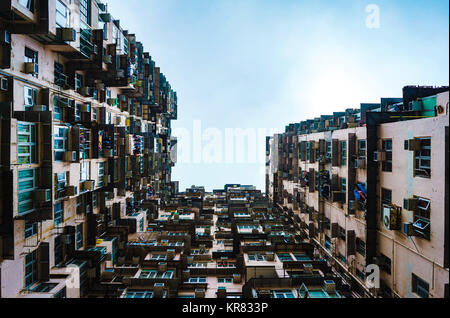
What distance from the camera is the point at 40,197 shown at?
41.5 ft

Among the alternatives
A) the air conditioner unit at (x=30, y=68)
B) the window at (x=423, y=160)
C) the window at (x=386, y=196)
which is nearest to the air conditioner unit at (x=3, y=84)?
the air conditioner unit at (x=30, y=68)

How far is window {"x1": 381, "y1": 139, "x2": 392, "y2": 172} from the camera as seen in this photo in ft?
49.8

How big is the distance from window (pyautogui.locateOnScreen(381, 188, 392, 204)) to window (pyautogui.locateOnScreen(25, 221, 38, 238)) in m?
21.7

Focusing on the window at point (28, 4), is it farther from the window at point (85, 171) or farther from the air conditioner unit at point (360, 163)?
the air conditioner unit at point (360, 163)

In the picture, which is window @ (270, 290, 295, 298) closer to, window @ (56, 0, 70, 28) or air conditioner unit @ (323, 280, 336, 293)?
air conditioner unit @ (323, 280, 336, 293)

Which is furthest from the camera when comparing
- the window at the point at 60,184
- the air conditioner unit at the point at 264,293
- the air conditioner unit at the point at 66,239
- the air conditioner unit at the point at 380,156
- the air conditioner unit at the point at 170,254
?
the air conditioner unit at the point at 170,254

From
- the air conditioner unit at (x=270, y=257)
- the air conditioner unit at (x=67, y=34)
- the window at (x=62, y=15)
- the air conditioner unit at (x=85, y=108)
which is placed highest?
the window at (x=62, y=15)

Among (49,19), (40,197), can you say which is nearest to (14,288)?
(40,197)

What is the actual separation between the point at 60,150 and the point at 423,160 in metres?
21.2

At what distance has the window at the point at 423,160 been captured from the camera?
11970mm

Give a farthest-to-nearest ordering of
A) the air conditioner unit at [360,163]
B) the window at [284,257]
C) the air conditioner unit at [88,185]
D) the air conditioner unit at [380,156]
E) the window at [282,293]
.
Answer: the window at [284,257]
the air conditioner unit at [88,185]
the air conditioner unit at [360,163]
the air conditioner unit at [380,156]
the window at [282,293]

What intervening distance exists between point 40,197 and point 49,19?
969 cm

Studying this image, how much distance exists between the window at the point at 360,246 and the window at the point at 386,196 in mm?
3833
